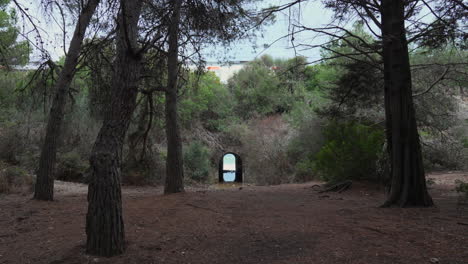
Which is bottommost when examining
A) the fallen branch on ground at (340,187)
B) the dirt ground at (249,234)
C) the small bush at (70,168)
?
the dirt ground at (249,234)

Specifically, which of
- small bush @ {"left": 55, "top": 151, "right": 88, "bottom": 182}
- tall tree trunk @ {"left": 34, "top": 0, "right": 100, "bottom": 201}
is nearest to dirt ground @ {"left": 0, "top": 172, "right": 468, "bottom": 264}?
tall tree trunk @ {"left": 34, "top": 0, "right": 100, "bottom": 201}

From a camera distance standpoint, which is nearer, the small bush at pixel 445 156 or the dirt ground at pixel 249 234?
the dirt ground at pixel 249 234

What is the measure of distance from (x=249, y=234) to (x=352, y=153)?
266 inches

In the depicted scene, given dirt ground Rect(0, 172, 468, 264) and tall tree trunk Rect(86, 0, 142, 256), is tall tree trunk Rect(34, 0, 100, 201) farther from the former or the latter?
tall tree trunk Rect(86, 0, 142, 256)

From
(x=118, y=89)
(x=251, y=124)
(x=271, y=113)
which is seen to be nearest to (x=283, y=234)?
(x=118, y=89)

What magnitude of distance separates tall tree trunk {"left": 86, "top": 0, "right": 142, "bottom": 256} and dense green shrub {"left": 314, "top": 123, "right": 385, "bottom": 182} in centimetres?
816

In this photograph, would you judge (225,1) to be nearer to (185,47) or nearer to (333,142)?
(185,47)

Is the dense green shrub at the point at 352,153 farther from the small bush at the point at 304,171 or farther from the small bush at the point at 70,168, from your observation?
the small bush at the point at 70,168

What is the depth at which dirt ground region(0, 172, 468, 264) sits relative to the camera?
409cm

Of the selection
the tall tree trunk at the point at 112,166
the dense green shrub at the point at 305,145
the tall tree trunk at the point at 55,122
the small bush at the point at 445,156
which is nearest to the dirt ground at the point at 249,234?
the tall tree trunk at the point at 112,166

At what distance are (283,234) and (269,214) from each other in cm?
166

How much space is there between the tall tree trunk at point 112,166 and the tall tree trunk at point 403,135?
17.2 ft

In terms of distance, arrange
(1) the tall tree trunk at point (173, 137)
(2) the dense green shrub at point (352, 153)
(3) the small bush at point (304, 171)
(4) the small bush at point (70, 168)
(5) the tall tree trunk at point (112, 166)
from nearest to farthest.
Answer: (5) the tall tree trunk at point (112, 166) < (1) the tall tree trunk at point (173, 137) < (2) the dense green shrub at point (352, 153) < (4) the small bush at point (70, 168) < (3) the small bush at point (304, 171)

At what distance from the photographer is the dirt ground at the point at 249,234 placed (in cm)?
409
